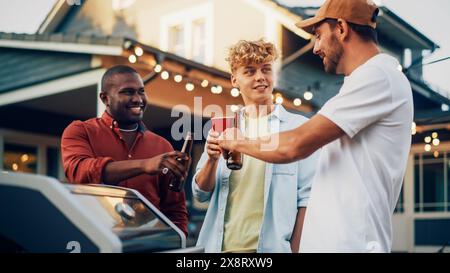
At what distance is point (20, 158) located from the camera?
8.92m

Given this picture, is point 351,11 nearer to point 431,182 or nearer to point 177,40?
point 177,40

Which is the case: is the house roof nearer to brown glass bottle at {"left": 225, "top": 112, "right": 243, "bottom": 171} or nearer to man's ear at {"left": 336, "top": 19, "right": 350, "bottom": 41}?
brown glass bottle at {"left": 225, "top": 112, "right": 243, "bottom": 171}

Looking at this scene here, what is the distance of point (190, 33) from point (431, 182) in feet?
15.8

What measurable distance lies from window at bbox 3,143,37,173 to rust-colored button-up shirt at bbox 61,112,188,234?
5983 mm

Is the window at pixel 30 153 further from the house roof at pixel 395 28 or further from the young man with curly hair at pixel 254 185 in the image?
the young man with curly hair at pixel 254 185

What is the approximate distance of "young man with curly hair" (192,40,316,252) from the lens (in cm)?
249

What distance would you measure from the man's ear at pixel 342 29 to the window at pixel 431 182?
10.1m

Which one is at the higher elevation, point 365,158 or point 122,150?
point 122,150

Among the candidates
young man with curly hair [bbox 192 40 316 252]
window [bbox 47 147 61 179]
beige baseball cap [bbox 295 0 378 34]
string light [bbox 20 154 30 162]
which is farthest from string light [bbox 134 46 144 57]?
beige baseball cap [bbox 295 0 378 34]

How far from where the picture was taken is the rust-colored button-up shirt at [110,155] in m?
2.60

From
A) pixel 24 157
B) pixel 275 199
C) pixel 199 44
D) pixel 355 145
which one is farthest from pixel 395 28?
pixel 355 145

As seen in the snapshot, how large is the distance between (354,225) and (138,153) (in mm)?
1123

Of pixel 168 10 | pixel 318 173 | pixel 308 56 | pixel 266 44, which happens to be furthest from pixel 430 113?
pixel 318 173
